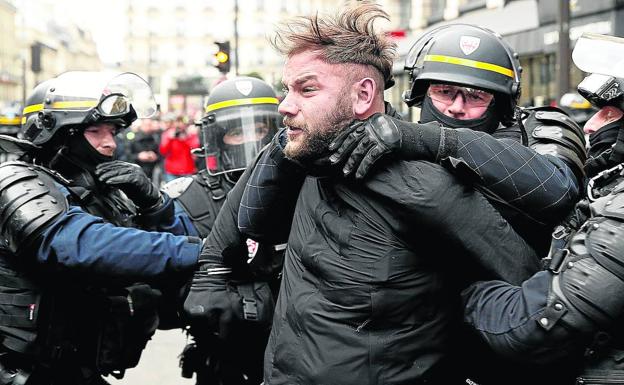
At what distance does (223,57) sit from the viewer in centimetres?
1122

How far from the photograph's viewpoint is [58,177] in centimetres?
355

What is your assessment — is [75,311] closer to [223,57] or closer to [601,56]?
[601,56]

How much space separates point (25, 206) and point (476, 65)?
1744 millimetres

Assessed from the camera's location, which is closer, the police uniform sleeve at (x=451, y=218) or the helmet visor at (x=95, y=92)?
the police uniform sleeve at (x=451, y=218)

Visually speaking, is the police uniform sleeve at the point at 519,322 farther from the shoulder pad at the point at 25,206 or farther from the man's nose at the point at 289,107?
the shoulder pad at the point at 25,206

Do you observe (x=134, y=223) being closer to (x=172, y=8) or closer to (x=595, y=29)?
(x=595, y=29)

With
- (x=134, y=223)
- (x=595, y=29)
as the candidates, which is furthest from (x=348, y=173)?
(x=595, y=29)

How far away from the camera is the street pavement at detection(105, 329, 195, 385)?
6484 mm

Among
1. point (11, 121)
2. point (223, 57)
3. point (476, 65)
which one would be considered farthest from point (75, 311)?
point (11, 121)

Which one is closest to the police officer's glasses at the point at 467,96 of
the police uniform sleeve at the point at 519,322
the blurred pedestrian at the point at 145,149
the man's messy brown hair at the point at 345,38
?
the man's messy brown hair at the point at 345,38

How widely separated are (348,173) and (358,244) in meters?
0.20

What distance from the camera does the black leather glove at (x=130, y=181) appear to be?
3.77 metres

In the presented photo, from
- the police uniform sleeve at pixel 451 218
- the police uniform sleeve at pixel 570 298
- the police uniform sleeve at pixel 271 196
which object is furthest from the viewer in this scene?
the police uniform sleeve at pixel 271 196

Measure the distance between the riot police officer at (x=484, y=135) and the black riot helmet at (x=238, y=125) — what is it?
1.32m
